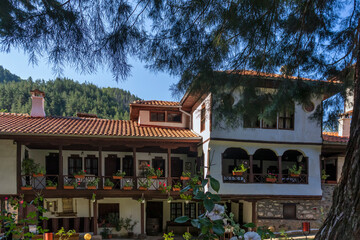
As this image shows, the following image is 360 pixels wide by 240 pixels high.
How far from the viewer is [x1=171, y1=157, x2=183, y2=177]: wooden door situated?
1495cm

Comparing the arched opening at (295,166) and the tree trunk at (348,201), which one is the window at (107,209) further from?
the tree trunk at (348,201)

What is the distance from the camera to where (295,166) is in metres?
12.5

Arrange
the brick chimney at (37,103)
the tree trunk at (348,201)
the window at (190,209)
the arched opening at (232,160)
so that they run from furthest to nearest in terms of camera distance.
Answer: the window at (190,209) → the arched opening at (232,160) → the brick chimney at (37,103) → the tree trunk at (348,201)

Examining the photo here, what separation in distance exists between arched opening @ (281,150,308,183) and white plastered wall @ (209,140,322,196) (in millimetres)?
340

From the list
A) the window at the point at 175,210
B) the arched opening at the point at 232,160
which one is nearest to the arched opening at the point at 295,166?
the arched opening at the point at 232,160

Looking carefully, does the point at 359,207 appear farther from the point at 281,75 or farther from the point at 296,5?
the point at 296,5

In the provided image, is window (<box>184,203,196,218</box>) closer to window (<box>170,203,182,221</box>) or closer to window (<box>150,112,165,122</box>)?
window (<box>170,203,182,221</box>)

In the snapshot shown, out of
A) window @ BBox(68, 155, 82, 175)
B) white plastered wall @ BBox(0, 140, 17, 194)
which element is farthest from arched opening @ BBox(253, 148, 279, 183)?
white plastered wall @ BBox(0, 140, 17, 194)

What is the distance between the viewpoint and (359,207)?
2.51 metres

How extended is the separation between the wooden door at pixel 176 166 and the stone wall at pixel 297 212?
14.6 feet

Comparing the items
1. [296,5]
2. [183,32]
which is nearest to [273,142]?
[296,5]

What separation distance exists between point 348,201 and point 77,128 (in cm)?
1166

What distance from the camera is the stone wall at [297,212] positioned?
41.3ft

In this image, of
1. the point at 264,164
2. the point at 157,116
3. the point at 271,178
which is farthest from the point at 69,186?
the point at 264,164
